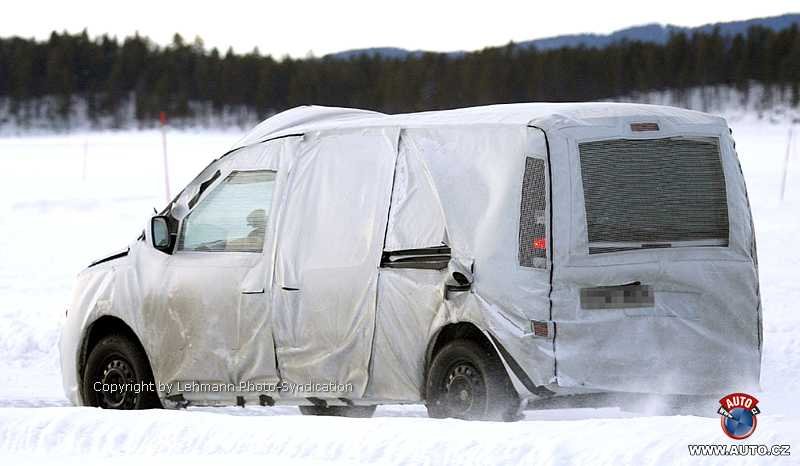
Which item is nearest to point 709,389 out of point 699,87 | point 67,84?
point 67,84

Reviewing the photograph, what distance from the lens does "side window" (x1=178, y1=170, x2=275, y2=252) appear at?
371 inches

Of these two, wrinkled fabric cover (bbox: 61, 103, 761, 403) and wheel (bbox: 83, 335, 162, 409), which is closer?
wrinkled fabric cover (bbox: 61, 103, 761, 403)

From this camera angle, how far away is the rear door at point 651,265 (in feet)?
25.8

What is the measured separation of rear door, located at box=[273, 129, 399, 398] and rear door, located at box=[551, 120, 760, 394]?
1259mm

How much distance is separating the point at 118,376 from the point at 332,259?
6.18ft

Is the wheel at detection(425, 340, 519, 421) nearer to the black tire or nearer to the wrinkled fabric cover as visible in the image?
the wrinkled fabric cover

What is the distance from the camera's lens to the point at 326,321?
890cm

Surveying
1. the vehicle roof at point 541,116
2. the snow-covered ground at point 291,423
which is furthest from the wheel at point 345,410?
the vehicle roof at point 541,116

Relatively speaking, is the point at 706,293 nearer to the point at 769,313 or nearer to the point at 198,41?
the point at 769,313

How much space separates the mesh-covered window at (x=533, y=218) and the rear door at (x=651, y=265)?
90mm

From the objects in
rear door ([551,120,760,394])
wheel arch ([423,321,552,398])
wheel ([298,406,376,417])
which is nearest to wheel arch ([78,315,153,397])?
wheel ([298,406,376,417])

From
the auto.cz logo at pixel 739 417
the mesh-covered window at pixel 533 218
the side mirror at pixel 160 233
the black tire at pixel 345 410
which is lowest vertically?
the black tire at pixel 345 410

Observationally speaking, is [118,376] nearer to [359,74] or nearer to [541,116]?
[541,116]

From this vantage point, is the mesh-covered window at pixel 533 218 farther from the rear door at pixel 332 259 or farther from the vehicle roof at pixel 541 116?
the rear door at pixel 332 259
